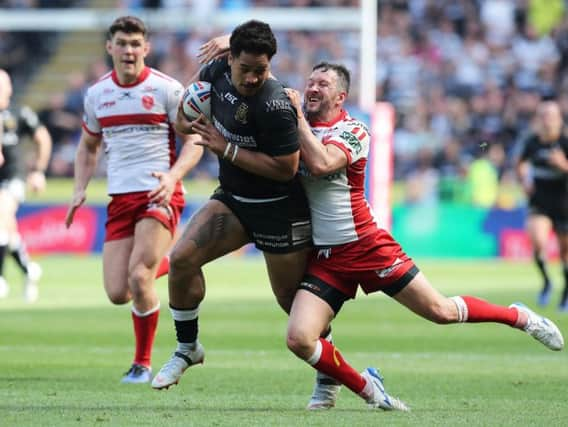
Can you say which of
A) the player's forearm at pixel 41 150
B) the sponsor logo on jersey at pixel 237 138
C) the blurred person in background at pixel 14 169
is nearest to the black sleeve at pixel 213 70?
the sponsor logo on jersey at pixel 237 138

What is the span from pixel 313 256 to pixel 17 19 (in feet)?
82.2

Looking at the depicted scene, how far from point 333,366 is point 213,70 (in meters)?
1.92

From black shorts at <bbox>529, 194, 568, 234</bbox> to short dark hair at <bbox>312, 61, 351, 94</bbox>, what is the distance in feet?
30.2

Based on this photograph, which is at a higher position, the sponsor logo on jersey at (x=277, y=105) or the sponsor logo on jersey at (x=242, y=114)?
the sponsor logo on jersey at (x=277, y=105)

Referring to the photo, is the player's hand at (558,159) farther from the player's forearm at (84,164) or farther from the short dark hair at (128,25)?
the short dark hair at (128,25)

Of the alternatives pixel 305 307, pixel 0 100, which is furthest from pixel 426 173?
pixel 305 307

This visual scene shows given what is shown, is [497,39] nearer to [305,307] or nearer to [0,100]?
[0,100]

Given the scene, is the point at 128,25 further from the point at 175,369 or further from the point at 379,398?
the point at 379,398

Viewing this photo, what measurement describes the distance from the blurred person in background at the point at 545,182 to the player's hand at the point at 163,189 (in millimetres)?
8316

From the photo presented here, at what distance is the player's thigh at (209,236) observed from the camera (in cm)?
826

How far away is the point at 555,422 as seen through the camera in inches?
292

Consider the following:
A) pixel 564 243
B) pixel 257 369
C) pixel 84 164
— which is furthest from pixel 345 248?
pixel 564 243

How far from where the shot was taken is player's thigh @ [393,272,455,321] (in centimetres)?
794

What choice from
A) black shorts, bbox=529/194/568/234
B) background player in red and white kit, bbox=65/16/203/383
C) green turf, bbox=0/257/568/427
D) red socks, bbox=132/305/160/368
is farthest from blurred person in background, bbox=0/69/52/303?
red socks, bbox=132/305/160/368
